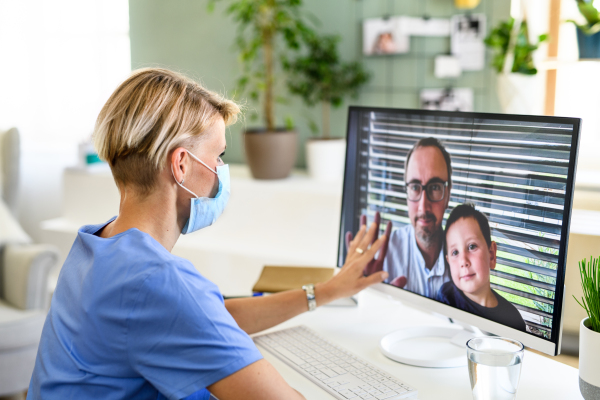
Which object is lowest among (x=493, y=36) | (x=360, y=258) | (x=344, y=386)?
(x=344, y=386)

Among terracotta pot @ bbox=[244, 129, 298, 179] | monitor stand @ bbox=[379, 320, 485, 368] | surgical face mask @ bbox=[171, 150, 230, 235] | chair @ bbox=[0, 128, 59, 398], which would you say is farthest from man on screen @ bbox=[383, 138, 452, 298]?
chair @ bbox=[0, 128, 59, 398]

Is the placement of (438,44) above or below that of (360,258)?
above

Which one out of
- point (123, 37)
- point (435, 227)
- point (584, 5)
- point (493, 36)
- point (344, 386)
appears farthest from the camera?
point (123, 37)

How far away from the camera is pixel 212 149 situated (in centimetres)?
99

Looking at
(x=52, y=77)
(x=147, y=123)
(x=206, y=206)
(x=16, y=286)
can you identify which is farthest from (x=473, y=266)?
(x=52, y=77)

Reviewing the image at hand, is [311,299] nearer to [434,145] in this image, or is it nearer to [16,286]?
[434,145]

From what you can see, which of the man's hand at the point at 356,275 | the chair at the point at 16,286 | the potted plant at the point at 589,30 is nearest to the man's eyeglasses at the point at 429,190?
the man's hand at the point at 356,275

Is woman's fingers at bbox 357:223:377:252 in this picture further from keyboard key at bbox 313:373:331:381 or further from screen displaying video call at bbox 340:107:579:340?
keyboard key at bbox 313:373:331:381

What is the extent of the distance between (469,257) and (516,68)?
1328mm

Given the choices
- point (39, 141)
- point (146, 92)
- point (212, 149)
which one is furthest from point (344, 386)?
point (39, 141)

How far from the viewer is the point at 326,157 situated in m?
2.56

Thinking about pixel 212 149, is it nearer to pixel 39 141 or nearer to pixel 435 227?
pixel 435 227

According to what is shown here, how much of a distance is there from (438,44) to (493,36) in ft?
0.92

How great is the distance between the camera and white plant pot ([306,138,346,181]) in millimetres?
2547
